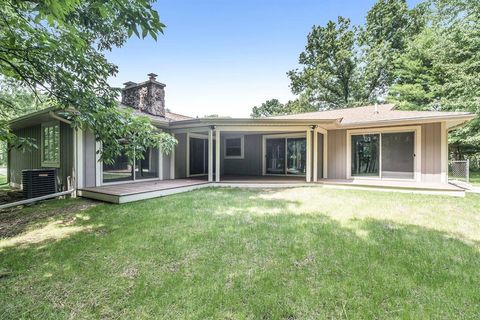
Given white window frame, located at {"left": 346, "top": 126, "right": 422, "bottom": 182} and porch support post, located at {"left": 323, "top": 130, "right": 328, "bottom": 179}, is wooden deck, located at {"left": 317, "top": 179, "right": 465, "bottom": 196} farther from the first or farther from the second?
porch support post, located at {"left": 323, "top": 130, "right": 328, "bottom": 179}

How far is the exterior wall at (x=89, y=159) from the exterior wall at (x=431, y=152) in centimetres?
1056

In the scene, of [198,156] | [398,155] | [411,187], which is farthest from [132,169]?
[398,155]

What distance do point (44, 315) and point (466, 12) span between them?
21.9 meters

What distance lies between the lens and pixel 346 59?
19.9 meters

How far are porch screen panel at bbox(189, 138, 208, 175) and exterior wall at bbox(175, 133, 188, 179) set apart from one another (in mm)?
363

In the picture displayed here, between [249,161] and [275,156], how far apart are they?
50.9 inches

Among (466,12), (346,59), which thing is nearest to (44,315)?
(466,12)

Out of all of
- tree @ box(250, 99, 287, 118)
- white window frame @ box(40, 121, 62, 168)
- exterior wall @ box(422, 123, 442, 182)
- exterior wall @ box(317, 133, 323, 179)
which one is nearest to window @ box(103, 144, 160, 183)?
white window frame @ box(40, 121, 62, 168)

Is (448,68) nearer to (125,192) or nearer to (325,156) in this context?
(325,156)

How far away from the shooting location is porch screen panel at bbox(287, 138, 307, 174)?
388 inches

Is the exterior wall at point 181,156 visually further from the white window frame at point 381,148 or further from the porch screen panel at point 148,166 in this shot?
the white window frame at point 381,148

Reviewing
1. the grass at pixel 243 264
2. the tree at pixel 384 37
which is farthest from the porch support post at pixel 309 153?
the tree at pixel 384 37

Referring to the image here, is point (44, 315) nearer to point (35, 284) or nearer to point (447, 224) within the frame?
point (35, 284)

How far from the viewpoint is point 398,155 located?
28.0 feet
